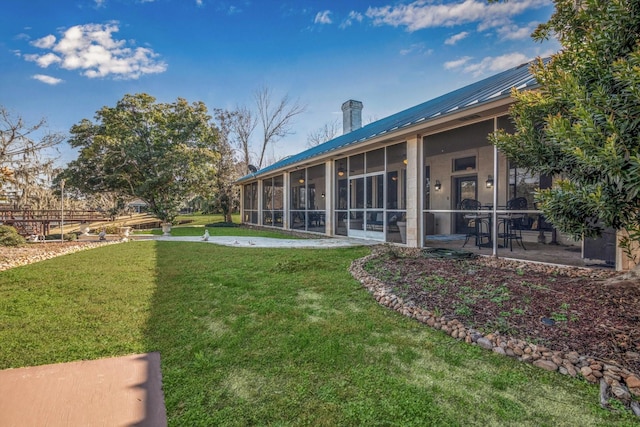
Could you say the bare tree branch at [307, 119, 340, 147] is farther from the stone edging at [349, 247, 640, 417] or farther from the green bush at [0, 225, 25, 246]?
the stone edging at [349, 247, 640, 417]

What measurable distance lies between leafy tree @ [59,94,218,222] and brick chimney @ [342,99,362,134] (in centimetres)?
759

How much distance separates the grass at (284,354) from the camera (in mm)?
1846

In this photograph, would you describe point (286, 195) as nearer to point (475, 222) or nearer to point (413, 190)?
point (413, 190)

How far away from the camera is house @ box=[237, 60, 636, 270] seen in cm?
639

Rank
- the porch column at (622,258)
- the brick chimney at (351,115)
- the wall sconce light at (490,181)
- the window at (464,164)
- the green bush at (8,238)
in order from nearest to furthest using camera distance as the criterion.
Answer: the porch column at (622,258)
the wall sconce light at (490,181)
the green bush at (8,238)
the window at (464,164)
the brick chimney at (351,115)

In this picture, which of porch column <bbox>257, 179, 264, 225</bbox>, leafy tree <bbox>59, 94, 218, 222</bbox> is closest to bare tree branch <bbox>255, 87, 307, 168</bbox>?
leafy tree <bbox>59, 94, 218, 222</bbox>

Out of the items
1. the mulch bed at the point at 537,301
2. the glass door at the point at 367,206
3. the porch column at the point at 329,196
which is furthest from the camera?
the porch column at the point at 329,196

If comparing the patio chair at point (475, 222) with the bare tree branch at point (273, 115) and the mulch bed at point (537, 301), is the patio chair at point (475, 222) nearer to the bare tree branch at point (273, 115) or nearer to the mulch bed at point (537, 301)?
the mulch bed at point (537, 301)

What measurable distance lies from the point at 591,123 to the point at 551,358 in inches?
74.3

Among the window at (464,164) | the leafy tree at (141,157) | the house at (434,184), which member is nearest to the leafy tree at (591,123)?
the house at (434,184)

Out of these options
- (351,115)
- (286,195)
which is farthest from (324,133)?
(286,195)

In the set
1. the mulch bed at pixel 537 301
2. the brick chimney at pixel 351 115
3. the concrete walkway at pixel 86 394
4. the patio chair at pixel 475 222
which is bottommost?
the concrete walkway at pixel 86 394

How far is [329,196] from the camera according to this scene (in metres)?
11.1

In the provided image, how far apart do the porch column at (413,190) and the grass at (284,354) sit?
3556 millimetres
